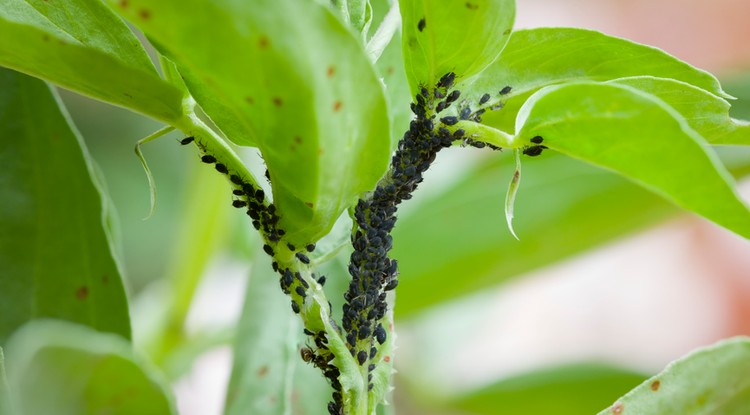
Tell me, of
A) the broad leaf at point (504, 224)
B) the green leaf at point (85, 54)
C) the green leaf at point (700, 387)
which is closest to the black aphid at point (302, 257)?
the green leaf at point (85, 54)

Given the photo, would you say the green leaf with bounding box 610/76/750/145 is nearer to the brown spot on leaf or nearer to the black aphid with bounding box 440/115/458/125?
the black aphid with bounding box 440/115/458/125

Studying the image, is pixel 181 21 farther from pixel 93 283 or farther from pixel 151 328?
pixel 151 328

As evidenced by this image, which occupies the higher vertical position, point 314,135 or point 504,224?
point 504,224

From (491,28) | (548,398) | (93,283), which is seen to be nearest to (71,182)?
(93,283)

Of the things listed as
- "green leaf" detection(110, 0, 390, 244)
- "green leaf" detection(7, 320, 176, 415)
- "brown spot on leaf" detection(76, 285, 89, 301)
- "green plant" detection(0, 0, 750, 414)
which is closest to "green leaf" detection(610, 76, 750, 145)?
"green plant" detection(0, 0, 750, 414)

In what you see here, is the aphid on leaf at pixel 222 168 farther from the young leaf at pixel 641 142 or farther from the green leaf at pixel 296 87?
the young leaf at pixel 641 142

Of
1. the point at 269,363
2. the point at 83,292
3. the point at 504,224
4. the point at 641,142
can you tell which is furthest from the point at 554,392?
the point at 641,142

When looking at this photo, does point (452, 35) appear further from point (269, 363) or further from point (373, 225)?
point (269, 363)
